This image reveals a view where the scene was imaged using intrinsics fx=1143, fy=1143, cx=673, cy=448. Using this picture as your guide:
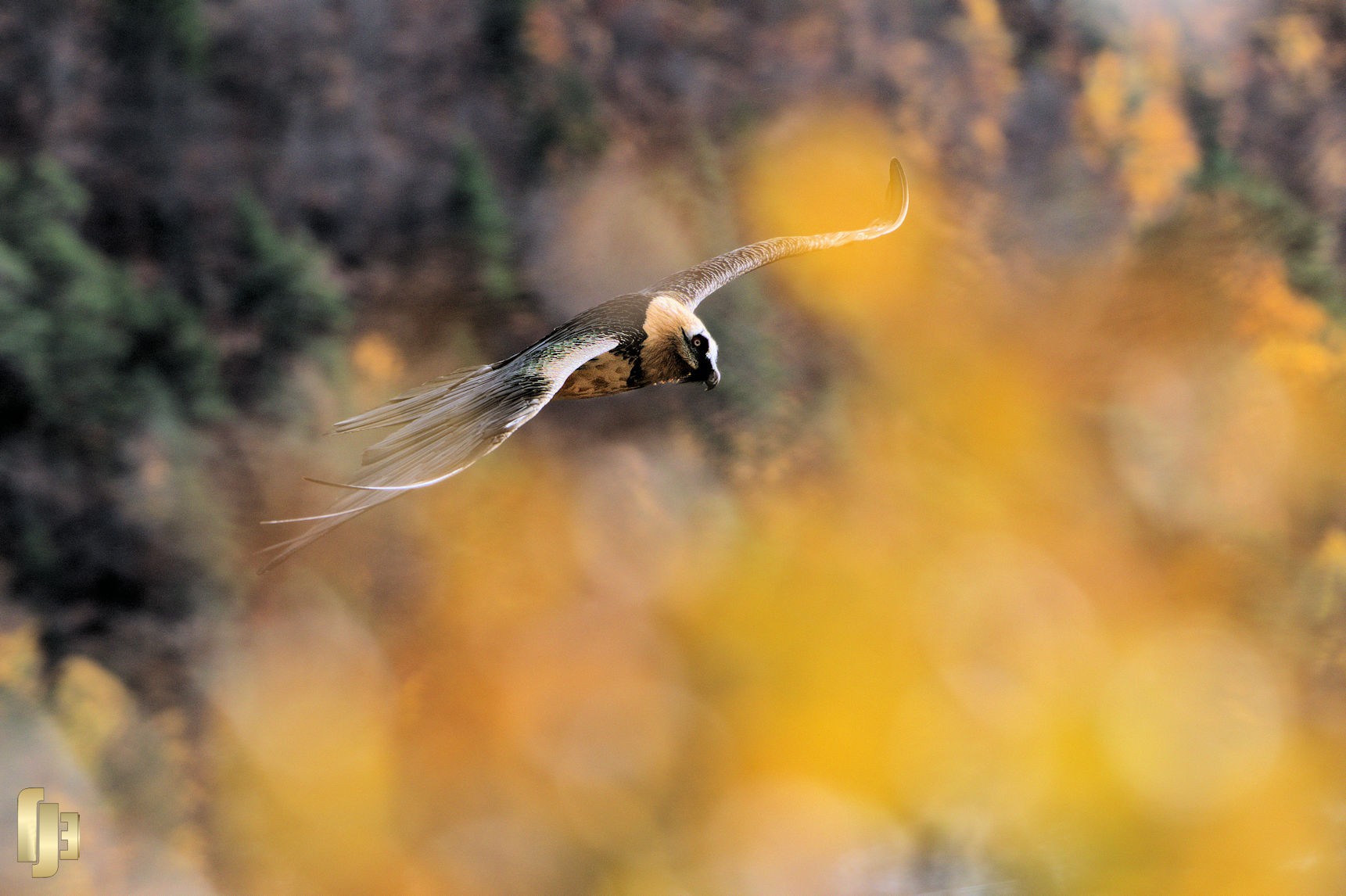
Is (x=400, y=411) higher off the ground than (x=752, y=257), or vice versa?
(x=752, y=257)

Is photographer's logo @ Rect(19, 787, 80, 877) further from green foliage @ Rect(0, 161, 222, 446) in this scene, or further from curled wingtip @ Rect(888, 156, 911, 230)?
curled wingtip @ Rect(888, 156, 911, 230)

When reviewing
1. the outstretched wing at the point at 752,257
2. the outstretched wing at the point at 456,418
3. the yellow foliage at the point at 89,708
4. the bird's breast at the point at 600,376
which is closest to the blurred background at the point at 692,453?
the yellow foliage at the point at 89,708

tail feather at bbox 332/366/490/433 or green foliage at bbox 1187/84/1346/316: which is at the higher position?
green foliage at bbox 1187/84/1346/316

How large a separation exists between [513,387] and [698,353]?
1.18ft

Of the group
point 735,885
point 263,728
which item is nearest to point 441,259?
point 263,728

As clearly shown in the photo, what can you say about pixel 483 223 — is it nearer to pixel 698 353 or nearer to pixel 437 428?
pixel 698 353

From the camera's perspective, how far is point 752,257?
2.18 metres

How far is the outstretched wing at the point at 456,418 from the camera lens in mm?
1252

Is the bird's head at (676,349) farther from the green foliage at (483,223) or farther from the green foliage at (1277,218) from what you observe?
the green foliage at (1277,218)

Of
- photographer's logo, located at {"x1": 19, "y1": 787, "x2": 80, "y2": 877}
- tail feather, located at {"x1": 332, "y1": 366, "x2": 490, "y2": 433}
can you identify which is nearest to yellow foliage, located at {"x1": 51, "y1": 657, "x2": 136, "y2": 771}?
photographer's logo, located at {"x1": 19, "y1": 787, "x2": 80, "y2": 877}

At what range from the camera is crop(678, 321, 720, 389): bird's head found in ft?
5.53

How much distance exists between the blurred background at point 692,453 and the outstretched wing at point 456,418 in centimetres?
334

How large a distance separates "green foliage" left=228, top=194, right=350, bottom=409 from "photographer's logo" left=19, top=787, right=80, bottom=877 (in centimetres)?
174

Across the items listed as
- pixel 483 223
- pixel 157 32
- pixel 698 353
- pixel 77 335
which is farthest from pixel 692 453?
pixel 698 353
